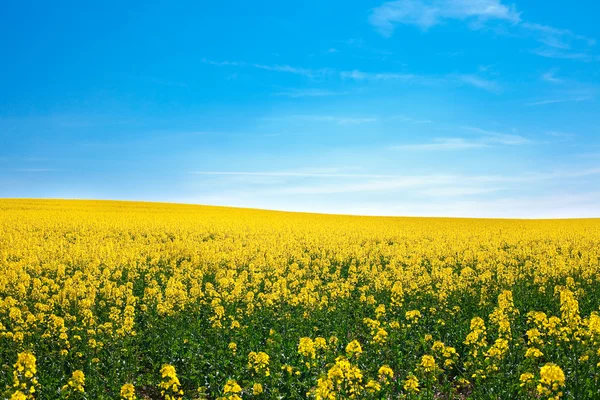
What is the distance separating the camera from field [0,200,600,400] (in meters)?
8.79

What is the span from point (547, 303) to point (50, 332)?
1537 cm

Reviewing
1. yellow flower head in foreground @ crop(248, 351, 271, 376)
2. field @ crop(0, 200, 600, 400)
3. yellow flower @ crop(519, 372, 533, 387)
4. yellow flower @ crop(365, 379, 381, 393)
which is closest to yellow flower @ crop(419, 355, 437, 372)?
field @ crop(0, 200, 600, 400)

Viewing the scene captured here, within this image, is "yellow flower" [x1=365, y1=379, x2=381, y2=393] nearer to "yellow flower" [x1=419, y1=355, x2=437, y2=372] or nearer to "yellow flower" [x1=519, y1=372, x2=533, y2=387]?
"yellow flower" [x1=419, y1=355, x2=437, y2=372]

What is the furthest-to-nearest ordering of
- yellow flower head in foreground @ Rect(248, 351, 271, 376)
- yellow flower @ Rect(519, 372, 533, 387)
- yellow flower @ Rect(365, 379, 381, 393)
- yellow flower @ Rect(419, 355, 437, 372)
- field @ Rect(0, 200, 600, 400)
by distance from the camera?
field @ Rect(0, 200, 600, 400) < yellow flower head in foreground @ Rect(248, 351, 271, 376) < yellow flower @ Rect(419, 355, 437, 372) < yellow flower @ Rect(519, 372, 533, 387) < yellow flower @ Rect(365, 379, 381, 393)

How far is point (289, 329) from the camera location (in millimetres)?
13234

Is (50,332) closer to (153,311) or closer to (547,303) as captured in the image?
(153,311)

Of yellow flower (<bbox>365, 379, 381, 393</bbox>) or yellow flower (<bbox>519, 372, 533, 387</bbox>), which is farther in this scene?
yellow flower (<bbox>519, 372, 533, 387</bbox>)

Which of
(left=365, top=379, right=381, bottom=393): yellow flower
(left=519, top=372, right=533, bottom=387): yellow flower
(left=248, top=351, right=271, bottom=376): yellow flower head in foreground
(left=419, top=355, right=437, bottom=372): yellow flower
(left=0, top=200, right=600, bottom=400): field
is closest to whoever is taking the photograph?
(left=365, top=379, right=381, bottom=393): yellow flower

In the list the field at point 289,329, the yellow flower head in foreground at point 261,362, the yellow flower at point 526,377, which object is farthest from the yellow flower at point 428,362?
the yellow flower head in foreground at point 261,362

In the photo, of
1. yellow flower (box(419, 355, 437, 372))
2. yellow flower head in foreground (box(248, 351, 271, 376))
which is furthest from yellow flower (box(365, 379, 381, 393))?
yellow flower head in foreground (box(248, 351, 271, 376))

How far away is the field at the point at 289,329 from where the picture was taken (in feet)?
28.8

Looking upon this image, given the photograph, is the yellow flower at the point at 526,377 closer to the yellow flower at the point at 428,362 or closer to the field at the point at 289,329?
the field at the point at 289,329

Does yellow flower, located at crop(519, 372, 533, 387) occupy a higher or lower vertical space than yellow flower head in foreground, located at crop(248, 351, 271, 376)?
higher

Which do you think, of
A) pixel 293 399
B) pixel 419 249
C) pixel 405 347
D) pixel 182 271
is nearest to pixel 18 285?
pixel 182 271
